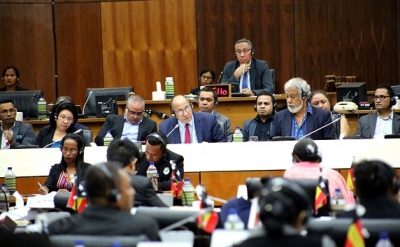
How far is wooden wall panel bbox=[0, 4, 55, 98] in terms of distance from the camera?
13086 millimetres

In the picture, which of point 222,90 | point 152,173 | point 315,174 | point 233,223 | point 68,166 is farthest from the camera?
point 222,90

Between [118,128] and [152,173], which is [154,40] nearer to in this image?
[118,128]

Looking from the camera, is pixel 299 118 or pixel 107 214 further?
pixel 299 118

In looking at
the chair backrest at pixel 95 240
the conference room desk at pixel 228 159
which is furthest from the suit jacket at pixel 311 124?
the chair backrest at pixel 95 240

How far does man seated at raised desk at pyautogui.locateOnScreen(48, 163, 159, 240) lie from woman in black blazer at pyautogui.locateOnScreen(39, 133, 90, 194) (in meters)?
3.06

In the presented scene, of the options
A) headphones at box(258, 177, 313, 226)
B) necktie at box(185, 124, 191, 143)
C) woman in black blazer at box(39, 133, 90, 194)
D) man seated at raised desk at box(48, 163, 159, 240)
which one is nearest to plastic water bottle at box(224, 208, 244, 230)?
man seated at raised desk at box(48, 163, 159, 240)

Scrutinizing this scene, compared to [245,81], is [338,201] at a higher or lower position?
lower

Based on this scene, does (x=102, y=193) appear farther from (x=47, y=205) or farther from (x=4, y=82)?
(x=4, y=82)

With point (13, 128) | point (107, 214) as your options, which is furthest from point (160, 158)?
point (107, 214)

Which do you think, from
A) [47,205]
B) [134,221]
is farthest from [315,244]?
[47,205]

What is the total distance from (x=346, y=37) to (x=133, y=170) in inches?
308

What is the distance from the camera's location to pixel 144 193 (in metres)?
5.37

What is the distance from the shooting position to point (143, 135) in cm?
904

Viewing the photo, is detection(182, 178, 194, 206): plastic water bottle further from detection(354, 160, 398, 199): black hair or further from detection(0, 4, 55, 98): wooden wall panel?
detection(0, 4, 55, 98): wooden wall panel
